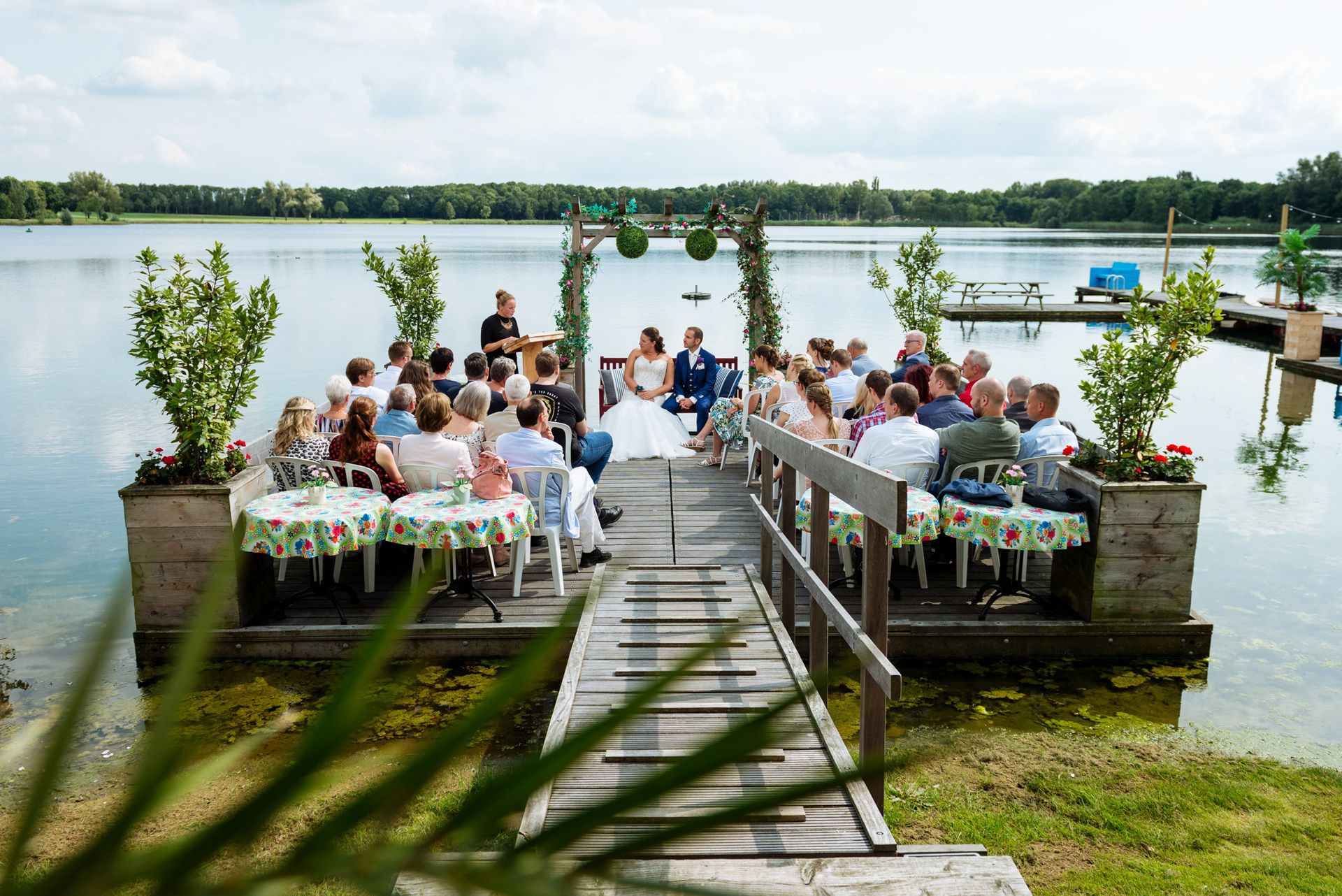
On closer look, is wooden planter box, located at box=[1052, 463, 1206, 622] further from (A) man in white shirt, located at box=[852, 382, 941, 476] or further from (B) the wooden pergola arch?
(B) the wooden pergola arch

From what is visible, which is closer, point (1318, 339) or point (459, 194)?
point (1318, 339)

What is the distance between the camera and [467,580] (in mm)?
5863

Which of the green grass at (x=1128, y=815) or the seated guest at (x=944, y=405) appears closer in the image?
the green grass at (x=1128, y=815)

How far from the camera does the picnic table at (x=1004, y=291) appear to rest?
98.1ft

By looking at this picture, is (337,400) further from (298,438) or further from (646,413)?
(646,413)

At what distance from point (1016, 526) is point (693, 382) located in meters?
5.42

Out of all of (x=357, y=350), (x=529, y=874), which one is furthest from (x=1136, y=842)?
(x=357, y=350)

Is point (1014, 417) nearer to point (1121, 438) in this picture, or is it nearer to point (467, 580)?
point (1121, 438)

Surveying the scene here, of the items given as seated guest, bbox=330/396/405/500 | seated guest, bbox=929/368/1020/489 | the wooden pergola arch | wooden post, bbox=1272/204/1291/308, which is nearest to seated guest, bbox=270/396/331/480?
seated guest, bbox=330/396/405/500

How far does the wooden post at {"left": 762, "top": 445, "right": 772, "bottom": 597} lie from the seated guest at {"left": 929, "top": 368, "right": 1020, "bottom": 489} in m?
1.50

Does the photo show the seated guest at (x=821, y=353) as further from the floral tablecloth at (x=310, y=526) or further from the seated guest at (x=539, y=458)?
the floral tablecloth at (x=310, y=526)

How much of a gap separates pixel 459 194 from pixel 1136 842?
8462 centimetres

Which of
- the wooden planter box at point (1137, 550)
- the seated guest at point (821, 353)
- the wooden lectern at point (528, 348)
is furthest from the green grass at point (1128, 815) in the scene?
the wooden lectern at point (528, 348)

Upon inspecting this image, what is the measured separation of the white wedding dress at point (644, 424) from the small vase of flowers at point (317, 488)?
421cm
